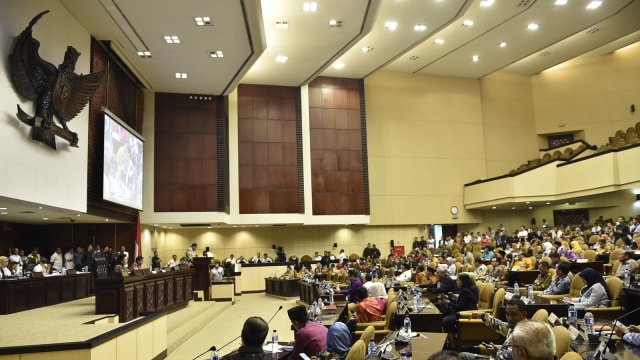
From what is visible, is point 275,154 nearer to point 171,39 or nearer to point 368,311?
point 171,39

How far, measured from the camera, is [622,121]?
2492 centimetres

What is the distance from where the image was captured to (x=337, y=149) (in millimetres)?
22594

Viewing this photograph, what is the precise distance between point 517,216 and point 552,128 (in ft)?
15.8

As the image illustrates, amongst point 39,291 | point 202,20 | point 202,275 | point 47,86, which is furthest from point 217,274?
point 47,86

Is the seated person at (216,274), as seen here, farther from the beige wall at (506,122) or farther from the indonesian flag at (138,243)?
the beige wall at (506,122)

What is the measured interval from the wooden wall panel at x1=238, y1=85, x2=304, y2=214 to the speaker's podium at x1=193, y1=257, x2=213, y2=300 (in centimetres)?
478

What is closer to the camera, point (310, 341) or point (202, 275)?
point (310, 341)

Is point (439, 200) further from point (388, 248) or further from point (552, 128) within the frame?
point (552, 128)

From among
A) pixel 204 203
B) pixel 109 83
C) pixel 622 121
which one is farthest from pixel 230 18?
pixel 622 121

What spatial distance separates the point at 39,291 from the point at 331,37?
11.1 m

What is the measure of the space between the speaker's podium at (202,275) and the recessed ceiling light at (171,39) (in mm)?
6500

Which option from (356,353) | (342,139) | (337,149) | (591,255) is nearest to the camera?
(356,353)

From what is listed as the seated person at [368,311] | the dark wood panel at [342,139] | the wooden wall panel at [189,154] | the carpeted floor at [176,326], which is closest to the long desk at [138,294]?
the carpeted floor at [176,326]

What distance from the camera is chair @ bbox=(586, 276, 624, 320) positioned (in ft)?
21.2
